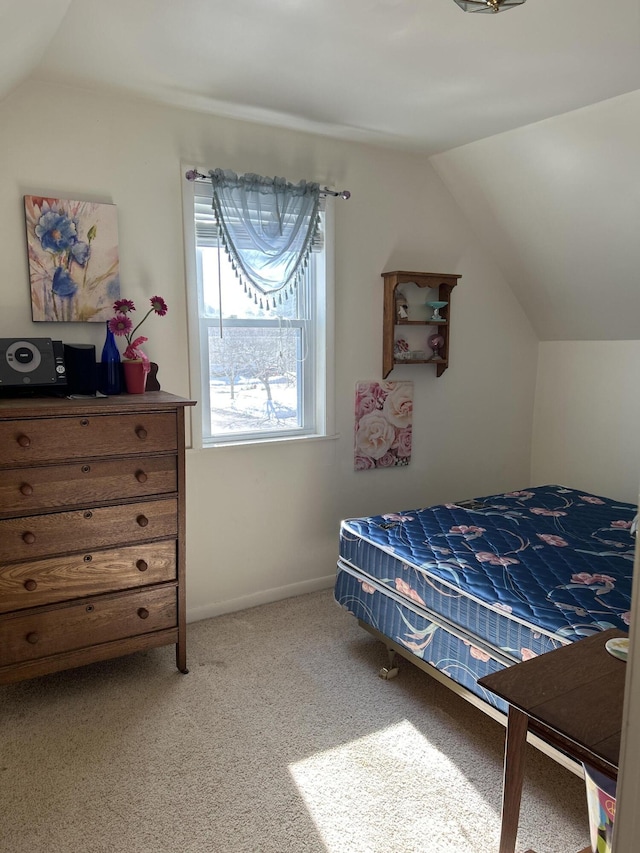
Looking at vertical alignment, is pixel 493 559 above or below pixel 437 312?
below

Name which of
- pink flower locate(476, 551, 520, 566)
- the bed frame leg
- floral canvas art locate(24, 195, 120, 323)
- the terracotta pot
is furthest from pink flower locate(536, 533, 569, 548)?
floral canvas art locate(24, 195, 120, 323)

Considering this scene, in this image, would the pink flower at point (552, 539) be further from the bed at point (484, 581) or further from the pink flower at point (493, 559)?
the pink flower at point (493, 559)

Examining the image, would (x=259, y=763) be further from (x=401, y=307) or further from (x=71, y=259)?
(x=401, y=307)

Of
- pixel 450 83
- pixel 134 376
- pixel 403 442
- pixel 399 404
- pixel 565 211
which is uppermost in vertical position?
pixel 450 83

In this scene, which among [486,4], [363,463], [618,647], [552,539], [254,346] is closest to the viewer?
[618,647]

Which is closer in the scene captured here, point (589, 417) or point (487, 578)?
point (487, 578)

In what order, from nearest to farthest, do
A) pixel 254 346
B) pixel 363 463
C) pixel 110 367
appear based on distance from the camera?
pixel 110 367 < pixel 254 346 < pixel 363 463

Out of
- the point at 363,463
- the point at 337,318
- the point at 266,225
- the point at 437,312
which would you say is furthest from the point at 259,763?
the point at 437,312

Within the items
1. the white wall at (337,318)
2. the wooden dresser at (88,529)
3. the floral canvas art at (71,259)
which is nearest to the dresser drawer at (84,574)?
the wooden dresser at (88,529)

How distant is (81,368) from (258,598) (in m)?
1.51

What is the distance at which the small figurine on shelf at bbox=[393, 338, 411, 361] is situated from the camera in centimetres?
347

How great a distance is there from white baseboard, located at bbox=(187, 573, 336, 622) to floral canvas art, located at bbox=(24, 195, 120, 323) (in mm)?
1487

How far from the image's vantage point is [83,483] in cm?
228

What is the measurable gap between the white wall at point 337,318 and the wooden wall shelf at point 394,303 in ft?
0.20
